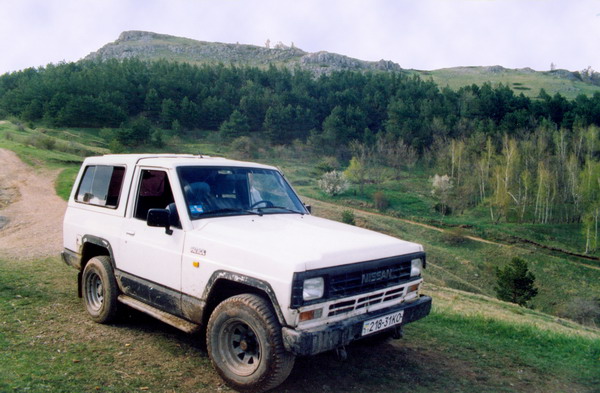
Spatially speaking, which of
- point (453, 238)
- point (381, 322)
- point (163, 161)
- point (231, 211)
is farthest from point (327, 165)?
point (381, 322)

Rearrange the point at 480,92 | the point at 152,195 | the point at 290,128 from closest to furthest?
the point at 152,195 < the point at 290,128 < the point at 480,92

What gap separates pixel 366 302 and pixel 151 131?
63631 mm

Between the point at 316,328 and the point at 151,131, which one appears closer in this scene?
the point at 316,328

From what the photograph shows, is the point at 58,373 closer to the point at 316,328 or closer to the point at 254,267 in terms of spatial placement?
the point at 254,267

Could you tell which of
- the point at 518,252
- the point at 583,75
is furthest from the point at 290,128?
the point at 583,75

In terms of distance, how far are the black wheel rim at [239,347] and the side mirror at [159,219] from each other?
1298 millimetres

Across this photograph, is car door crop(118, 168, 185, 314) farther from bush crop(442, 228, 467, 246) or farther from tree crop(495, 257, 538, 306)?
bush crop(442, 228, 467, 246)

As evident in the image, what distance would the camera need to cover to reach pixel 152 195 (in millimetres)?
5508

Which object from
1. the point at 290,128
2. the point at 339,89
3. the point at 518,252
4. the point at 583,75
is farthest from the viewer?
the point at 583,75

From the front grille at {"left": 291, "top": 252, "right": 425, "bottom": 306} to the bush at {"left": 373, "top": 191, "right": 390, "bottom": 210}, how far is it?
49927 mm

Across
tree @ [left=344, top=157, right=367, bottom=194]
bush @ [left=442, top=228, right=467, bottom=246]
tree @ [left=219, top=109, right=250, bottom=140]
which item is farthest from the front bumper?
tree @ [left=219, top=109, right=250, bottom=140]

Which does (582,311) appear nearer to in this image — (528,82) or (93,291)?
(93,291)

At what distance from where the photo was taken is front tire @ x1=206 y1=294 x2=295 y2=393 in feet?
12.9

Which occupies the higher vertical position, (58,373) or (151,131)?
(151,131)
